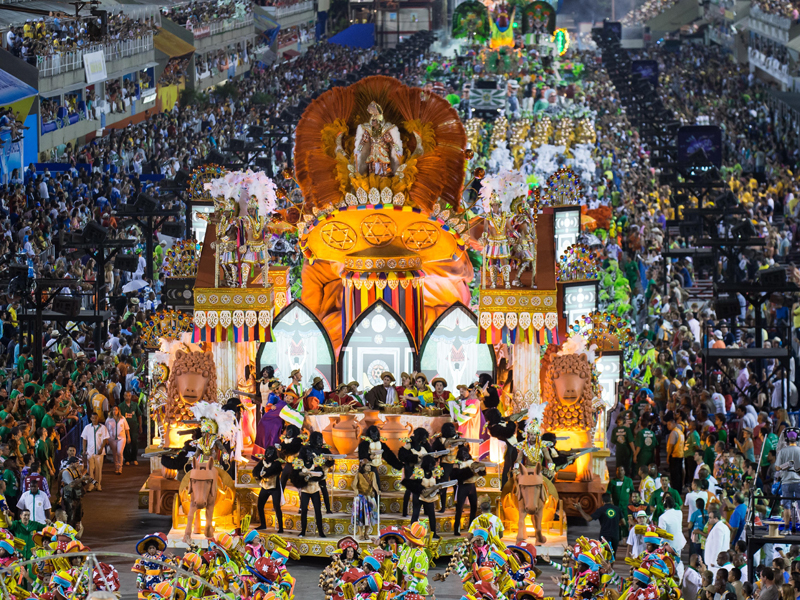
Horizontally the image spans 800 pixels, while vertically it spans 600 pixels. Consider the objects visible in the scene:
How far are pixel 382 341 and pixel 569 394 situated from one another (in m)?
2.66

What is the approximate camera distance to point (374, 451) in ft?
59.6

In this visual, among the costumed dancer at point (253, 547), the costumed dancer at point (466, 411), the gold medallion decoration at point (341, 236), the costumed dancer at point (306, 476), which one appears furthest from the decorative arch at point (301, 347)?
the costumed dancer at point (253, 547)

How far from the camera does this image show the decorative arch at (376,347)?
21.0 metres

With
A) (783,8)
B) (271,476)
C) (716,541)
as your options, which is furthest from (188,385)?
(783,8)

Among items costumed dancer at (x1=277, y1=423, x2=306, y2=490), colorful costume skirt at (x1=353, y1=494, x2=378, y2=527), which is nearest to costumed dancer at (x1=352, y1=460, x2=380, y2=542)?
colorful costume skirt at (x1=353, y1=494, x2=378, y2=527)

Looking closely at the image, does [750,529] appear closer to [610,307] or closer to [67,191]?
[610,307]

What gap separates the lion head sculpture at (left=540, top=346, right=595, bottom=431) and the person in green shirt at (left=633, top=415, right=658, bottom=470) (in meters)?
1.03

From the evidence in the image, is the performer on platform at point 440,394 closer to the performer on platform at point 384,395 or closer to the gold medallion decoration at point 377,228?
the performer on platform at point 384,395

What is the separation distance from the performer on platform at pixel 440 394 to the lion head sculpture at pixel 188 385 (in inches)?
119

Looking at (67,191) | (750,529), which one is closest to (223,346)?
(750,529)

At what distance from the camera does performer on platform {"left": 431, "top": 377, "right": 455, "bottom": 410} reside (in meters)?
19.9

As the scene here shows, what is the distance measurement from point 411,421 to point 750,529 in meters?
5.56

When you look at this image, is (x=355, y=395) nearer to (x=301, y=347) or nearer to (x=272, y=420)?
(x=272, y=420)

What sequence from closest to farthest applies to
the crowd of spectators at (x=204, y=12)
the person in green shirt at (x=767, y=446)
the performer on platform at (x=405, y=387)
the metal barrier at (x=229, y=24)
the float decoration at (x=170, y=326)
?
the person in green shirt at (x=767, y=446)
the performer on platform at (x=405, y=387)
the float decoration at (x=170, y=326)
the crowd of spectators at (x=204, y=12)
the metal barrier at (x=229, y=24)
